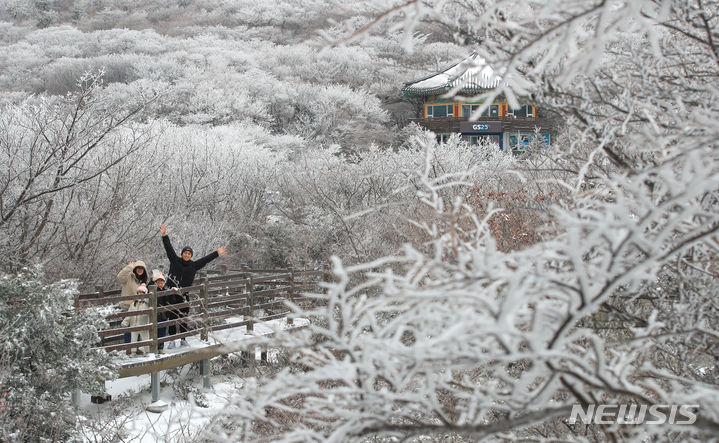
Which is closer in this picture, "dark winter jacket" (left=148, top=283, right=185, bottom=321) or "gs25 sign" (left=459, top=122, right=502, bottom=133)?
"dark winter jacket" (left=148, top=283, right=185, bottom=321)

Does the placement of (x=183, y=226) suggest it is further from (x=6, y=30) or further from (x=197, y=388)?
(x=6, y=30)

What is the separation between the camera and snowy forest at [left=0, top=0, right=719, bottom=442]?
1334 millimetres

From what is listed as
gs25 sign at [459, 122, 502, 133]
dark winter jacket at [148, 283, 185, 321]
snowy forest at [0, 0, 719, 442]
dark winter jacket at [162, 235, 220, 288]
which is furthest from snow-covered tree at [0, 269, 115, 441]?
gs25 sign at [459, 122, 502, 133]

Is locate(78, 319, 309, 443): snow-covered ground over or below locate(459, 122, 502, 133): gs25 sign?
below

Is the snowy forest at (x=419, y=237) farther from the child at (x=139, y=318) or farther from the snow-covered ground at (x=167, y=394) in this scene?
the child at (x=139, y=318)

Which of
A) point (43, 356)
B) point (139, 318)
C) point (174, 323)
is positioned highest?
point (43, 356)

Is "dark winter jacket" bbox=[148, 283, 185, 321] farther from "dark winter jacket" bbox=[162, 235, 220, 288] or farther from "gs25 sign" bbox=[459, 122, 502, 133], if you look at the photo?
"gs25 sign" bbox=[459, 122, 502, 133]

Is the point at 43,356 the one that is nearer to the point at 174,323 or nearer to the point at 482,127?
the point at 174,323

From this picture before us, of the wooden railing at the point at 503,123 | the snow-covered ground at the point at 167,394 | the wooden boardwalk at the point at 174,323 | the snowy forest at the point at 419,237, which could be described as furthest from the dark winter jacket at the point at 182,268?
the wooden railing at the point at 503,123

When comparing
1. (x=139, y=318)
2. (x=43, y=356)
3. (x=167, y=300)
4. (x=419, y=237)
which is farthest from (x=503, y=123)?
(x=43, y=356)

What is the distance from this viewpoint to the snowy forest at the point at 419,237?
1334 millimetres

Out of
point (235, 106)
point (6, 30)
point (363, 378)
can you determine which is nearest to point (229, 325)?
point (363, 378)

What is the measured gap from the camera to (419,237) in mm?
8602

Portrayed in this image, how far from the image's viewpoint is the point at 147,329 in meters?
7.39
